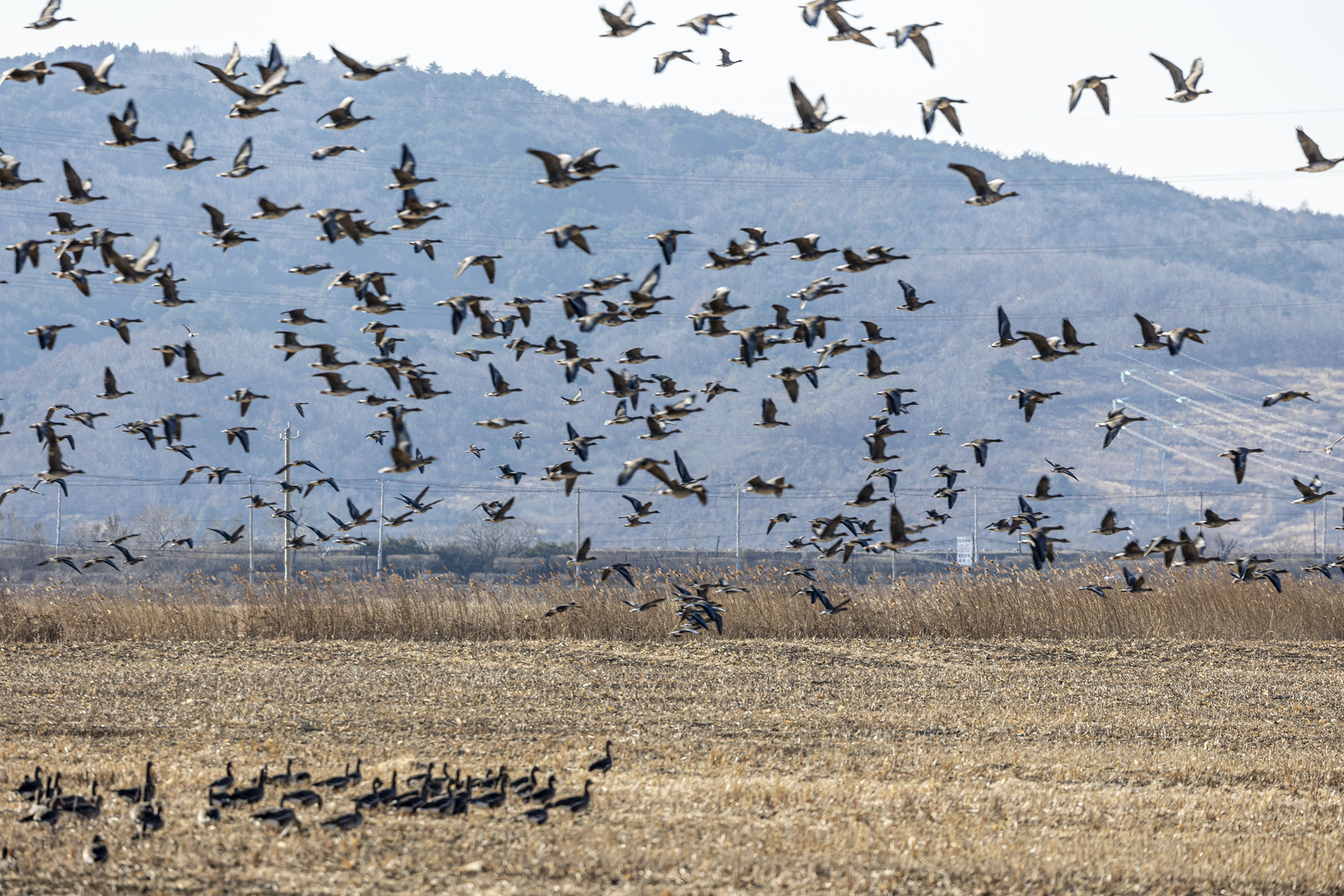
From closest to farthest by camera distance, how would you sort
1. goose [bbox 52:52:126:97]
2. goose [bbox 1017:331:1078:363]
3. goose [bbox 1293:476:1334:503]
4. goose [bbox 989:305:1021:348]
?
goose [bbox 52:52:126:97] → goose [bbox 1017:331:1078:363] → goose [bbox 989:305:1021:348] → goose [bbox 1293:476:1334:503]

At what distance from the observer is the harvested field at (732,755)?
997 cm

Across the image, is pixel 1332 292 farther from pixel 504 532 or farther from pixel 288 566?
pixel 288 566

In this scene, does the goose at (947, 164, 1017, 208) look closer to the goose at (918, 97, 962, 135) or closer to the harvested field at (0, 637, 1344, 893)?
the goose at (918, 97, 962, 135)

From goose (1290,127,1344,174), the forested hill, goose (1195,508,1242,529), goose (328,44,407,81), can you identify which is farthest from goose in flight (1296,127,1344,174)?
the forested hill

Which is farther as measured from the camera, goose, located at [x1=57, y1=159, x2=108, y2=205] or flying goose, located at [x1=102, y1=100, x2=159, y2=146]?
goose, located at [x1=57, y1=159, x2=108, y2=205]

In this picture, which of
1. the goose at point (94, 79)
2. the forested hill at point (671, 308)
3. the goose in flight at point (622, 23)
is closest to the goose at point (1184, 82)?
the goose in flight at point (622, 23)

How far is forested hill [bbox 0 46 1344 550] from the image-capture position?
9719cm

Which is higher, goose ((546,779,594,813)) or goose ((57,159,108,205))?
goose ((57,159,108,205))

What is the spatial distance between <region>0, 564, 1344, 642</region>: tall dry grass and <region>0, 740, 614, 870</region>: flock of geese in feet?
47.8

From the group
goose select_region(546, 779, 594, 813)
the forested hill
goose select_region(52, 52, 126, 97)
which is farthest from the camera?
the forested hill

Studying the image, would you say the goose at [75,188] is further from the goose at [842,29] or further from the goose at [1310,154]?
the goose at [842,29]

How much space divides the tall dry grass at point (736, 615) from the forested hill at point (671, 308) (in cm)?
3262

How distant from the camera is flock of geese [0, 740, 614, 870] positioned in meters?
10.7

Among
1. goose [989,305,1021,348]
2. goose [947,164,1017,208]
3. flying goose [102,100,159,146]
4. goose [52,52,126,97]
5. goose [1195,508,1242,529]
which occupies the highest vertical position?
goose [52,52,126,97]
